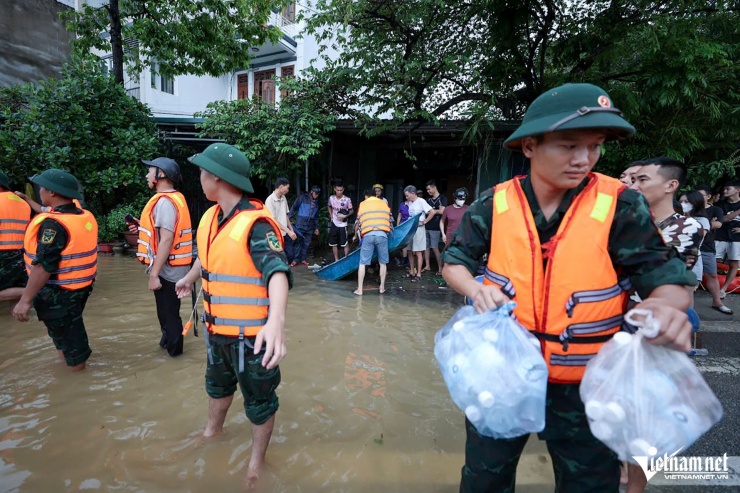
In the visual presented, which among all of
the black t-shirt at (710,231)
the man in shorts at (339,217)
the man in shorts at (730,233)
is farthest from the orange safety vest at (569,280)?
the man in shorts at (339,217)

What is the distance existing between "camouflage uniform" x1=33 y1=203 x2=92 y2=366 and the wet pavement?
0.31 m

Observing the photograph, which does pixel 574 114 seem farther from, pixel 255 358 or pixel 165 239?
pixel 165 239

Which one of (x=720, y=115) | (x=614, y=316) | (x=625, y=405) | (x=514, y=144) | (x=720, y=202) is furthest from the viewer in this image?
(x=720, y=202)

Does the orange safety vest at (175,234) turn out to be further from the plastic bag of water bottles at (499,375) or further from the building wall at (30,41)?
the building wall at (30,41)

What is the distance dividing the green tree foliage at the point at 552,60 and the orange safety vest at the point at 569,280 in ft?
18.4

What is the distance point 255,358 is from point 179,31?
10.4 m

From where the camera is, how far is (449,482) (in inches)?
96.2

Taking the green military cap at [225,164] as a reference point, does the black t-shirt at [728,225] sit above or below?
below

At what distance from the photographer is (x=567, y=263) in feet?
4.82

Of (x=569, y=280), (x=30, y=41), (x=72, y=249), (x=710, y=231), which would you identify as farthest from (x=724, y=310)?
(x=30, y=41)

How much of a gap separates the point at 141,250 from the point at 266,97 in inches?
531

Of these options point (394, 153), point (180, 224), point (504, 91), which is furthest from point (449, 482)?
point (394, 153)

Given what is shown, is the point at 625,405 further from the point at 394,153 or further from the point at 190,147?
the point at 190,147

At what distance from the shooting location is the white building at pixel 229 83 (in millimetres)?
14891
